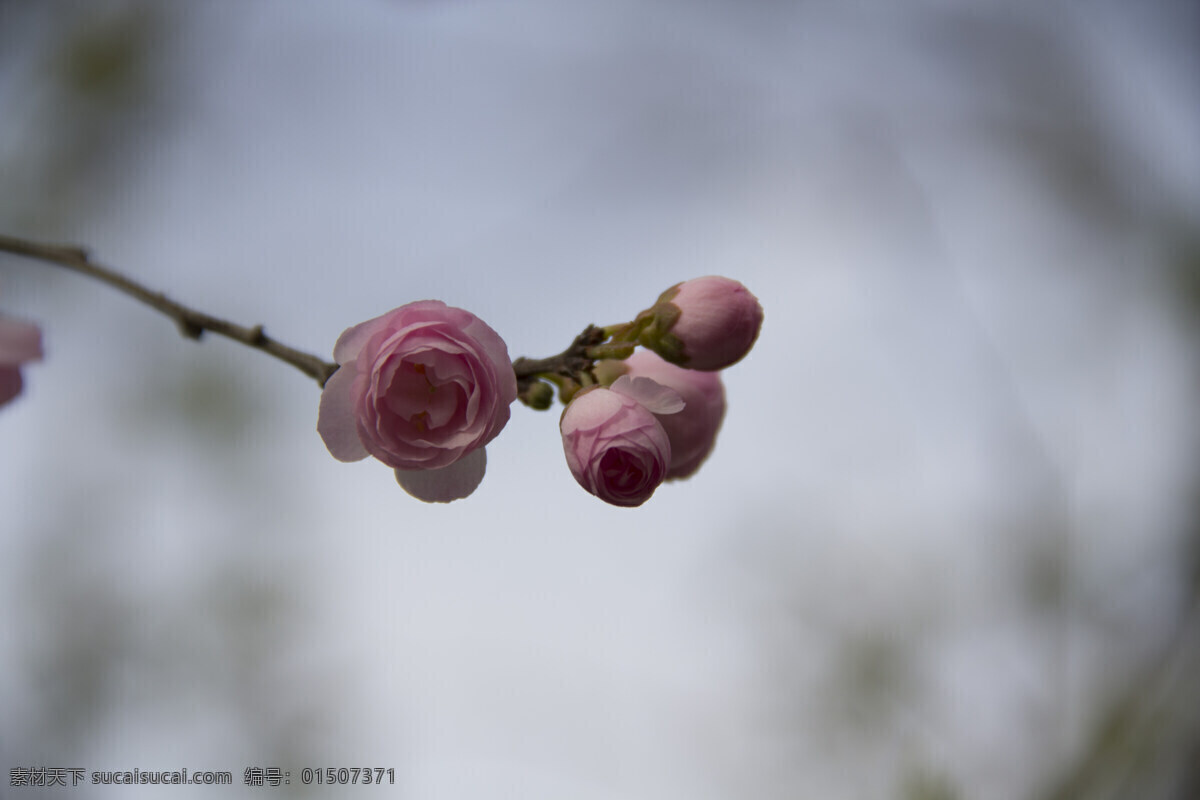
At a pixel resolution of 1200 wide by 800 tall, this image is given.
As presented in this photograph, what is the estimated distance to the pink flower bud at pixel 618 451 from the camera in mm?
820

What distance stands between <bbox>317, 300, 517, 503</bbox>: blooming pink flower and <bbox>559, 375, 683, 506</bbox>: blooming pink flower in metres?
0.09

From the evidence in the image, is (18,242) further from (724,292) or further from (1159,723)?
(1159,723)

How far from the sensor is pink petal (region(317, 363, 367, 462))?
0.84 meters

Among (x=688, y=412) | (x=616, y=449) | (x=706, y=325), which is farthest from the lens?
(x=688, y=412)

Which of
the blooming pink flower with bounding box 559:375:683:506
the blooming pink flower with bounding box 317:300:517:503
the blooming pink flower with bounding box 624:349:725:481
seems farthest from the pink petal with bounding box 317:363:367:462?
the blooming pink flower with bounding box 624:349:725:481

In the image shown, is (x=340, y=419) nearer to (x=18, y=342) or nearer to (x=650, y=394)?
(x=650, y=394)

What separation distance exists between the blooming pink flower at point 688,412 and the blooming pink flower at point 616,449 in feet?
0.53

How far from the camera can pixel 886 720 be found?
10.3 ft

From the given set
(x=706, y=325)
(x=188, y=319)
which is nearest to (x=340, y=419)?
(x=188, y=319)

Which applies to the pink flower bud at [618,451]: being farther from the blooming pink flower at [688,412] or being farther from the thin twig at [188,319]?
the thin twig at [188,319]

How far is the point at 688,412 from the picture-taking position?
1.03m

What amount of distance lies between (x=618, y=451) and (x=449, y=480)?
8.0 inches

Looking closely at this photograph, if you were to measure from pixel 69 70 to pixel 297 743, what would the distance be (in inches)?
110

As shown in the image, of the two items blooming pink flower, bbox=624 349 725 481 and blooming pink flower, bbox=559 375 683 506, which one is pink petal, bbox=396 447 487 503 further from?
blooming pink flower, bbox=624 349 725 481
